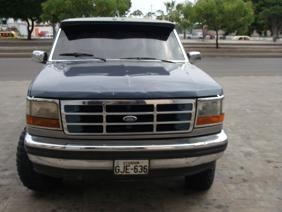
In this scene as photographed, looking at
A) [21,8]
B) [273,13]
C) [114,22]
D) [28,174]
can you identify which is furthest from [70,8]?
[273,13]

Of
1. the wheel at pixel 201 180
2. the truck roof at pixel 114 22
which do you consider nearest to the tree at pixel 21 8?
the truck roof at pixel 114 22

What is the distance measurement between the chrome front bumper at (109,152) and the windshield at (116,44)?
1.67 metres

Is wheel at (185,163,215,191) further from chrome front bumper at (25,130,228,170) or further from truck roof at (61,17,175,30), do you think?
truck roof at (61,17,175,30)

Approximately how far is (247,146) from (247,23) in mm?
28745

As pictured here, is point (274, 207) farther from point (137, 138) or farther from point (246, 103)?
point (246, 103)

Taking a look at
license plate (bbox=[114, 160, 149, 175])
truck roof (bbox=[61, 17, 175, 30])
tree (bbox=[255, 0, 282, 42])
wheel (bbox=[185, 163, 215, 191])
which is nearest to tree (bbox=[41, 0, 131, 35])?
truck roof (bbox=[61, 17, 175, 30])

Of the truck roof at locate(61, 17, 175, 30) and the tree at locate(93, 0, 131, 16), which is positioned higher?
the truck roof at locate(61, 17, 175, 30)

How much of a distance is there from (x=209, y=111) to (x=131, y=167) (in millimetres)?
882

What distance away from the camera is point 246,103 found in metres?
11.7

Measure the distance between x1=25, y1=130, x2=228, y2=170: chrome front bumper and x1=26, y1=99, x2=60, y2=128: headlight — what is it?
135mm

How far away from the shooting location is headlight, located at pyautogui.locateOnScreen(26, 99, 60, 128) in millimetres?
4551

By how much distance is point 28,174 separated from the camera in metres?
5.26

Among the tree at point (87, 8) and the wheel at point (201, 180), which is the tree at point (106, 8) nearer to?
the tree at point (87, 8)

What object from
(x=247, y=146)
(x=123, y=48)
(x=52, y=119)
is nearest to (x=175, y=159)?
(x=52, y=119)
